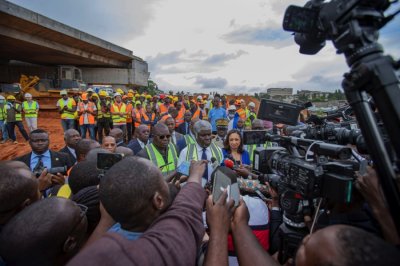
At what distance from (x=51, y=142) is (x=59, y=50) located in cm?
901

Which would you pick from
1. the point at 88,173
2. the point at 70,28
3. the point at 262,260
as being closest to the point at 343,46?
the point at 262,260

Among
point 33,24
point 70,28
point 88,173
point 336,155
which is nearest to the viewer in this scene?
point 336,155

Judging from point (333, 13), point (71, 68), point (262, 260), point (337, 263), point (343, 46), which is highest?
point (71, 68)

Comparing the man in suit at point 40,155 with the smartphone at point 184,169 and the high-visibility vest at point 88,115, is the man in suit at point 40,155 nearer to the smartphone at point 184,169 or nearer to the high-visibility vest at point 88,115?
the smartphone at point 184,169

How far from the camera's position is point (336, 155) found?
1446 mm

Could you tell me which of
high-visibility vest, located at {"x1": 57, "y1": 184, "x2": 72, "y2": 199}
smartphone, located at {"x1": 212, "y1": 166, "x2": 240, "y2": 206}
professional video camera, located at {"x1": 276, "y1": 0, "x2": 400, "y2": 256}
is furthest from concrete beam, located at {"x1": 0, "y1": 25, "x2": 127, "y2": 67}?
professional video camera, located at {"x1": 276, "y1": 0, "x2": 400, "y2": 256}

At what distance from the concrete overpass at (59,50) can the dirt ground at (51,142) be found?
189 inches

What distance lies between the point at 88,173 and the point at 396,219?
79.8 inches

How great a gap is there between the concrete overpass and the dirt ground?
4.80 m

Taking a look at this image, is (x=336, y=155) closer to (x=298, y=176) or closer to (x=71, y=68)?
(x=298, y=176)

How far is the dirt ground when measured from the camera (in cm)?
1037

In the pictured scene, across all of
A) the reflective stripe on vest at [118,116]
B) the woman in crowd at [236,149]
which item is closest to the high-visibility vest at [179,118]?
the reflective stripe on vest at [118,116]

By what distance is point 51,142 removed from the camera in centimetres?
1268

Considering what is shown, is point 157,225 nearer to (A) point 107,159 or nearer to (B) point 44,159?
(A) point 107,159
